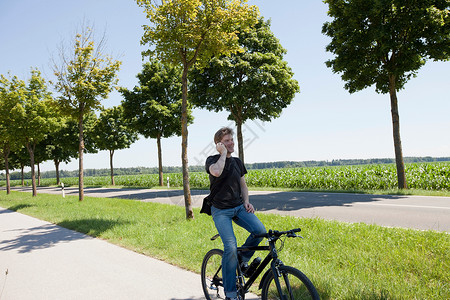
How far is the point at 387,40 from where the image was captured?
13.8 m

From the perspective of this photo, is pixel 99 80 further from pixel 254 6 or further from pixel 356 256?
pixel 356 256

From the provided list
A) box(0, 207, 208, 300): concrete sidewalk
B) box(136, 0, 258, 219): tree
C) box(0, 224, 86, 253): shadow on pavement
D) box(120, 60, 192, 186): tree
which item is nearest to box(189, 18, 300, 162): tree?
box(120, 60, 192, 186): tree

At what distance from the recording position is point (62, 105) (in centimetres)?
1505

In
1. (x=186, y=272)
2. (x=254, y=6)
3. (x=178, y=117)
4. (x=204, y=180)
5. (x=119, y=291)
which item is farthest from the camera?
(x=204, y=180)

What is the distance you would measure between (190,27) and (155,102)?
54.2 ft

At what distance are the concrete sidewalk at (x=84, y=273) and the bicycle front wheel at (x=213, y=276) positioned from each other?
0.14m

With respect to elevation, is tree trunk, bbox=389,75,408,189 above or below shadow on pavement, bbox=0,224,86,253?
above

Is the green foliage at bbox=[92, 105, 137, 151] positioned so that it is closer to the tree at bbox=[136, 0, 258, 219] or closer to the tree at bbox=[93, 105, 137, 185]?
the tree at bbox=[93, 105, 137, 185]

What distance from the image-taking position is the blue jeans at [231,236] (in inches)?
120

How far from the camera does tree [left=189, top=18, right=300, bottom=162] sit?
18828 mm

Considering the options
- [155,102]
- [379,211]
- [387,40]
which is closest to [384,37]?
[387,40]

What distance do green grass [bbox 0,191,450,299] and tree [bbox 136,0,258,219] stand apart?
1.91m

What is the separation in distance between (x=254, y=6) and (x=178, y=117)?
17075 mm

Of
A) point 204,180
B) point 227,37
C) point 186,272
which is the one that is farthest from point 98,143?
point 186,272
